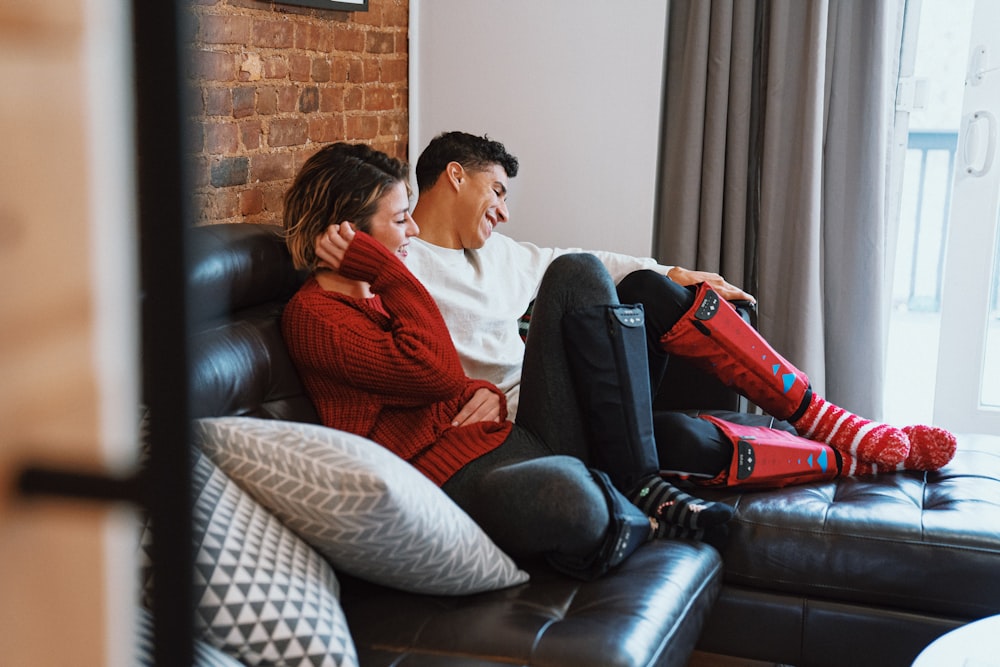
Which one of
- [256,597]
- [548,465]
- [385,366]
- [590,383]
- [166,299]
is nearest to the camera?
[166,299]

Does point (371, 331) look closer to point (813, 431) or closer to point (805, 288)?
point (813, 431)

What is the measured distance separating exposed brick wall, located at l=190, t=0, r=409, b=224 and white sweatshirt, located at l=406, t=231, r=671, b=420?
0.43 meters

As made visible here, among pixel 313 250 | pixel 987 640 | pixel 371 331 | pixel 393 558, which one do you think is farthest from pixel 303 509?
pixel 987 640

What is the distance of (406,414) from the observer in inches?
78.7

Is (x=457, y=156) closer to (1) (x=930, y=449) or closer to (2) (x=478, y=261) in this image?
(2) (x=478, y=261)

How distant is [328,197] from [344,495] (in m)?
0.97

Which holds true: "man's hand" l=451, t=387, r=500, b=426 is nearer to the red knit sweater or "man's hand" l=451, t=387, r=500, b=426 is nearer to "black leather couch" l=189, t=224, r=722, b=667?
the red knit sweater

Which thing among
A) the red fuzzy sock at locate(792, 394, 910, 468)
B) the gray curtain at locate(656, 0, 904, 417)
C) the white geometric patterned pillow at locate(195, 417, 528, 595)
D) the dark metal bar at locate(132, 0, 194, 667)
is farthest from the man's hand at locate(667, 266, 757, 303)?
the dark metal bar at locate(132, 0, 194, 667)

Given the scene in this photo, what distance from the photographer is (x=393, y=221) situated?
7.15 ft

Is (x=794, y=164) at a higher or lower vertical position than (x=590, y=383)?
higher

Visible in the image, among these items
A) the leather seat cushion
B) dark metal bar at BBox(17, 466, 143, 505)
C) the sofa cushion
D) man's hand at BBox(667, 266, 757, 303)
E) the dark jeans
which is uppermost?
dark metal bar at BBox(17, 466, 143, 505)

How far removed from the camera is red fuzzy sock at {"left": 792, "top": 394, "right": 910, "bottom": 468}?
225 centimetres

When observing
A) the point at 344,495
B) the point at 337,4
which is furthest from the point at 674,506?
the point at 337,4

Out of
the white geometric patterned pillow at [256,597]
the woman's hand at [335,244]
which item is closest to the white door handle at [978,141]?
the woman's hand at [335,244]
